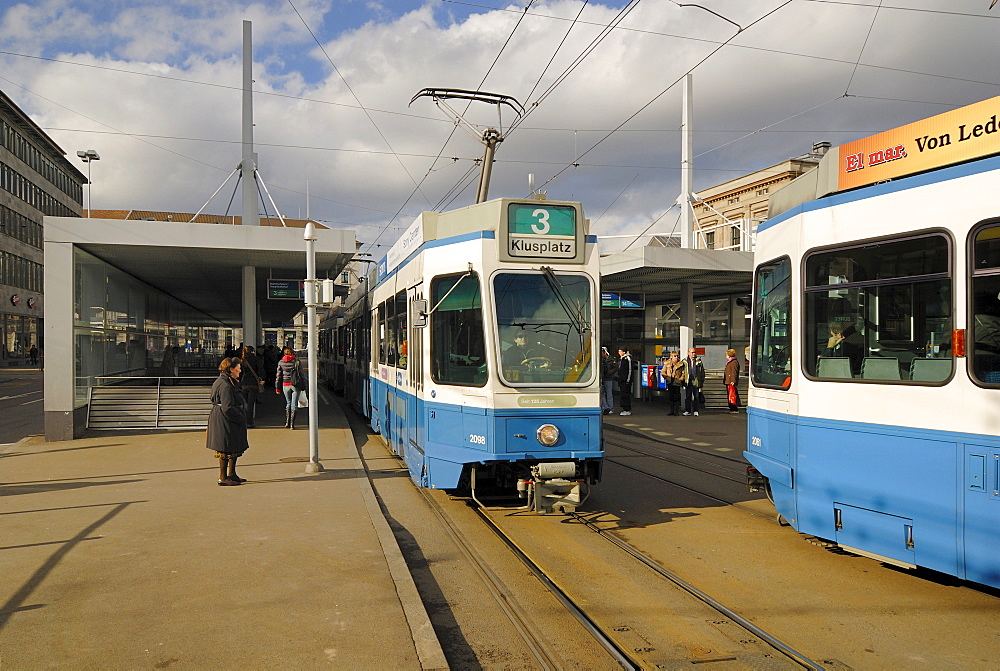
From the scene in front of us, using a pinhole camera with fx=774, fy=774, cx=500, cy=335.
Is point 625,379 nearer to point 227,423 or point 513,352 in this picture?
point 227,423

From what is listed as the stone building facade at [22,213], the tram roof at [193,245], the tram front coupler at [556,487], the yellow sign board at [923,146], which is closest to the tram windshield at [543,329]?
the tram front coupler at [556,487]

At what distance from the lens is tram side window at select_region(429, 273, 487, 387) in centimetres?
838

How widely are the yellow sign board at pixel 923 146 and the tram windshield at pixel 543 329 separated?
2975 millimetres

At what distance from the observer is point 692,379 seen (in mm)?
21594

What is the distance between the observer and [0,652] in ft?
15.5

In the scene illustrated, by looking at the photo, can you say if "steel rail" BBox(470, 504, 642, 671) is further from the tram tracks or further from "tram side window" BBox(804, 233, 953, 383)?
"tram side window" BBox(804, 233, 953, 383)

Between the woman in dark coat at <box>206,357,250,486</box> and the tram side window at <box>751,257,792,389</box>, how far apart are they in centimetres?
666

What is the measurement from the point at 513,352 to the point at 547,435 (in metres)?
0.95

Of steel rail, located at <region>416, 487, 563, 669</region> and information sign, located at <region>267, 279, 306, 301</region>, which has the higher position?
information sign, located at <region>267, 279, 306, 301</region>

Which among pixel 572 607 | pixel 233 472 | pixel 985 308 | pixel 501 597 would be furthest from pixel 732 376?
pixel 572 607

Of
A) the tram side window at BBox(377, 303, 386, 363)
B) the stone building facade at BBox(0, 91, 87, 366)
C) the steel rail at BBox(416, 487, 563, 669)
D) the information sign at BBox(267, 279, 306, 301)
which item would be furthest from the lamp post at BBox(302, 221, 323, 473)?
the stone building facade at BBox(0, 91, 87, 366)

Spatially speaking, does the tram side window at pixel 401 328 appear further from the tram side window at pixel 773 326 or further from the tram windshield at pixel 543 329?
the tram side window at pixel 773 326

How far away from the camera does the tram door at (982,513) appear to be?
17.4 ft

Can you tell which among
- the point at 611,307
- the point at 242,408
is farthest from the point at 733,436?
the point at 242,408
